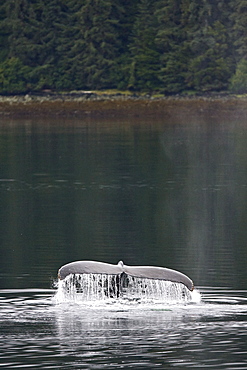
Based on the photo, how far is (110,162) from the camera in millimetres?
61344

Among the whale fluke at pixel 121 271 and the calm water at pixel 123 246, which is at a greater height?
the whale fluke at pixel 121 271

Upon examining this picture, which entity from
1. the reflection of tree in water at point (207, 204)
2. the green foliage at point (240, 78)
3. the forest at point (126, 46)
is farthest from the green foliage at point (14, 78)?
the reflection of tree in water at point (207, 204)

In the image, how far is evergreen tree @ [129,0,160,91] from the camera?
429 ft

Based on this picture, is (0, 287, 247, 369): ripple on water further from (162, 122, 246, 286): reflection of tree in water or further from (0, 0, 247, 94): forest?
(0, 0, 247, 94): forest

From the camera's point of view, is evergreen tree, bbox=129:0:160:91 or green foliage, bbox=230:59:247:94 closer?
green foliage, bbox=230:59:247:94

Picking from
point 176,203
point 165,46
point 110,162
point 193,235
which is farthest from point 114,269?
point 165,46

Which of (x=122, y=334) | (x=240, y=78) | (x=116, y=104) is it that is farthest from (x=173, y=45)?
(x=122, y=334)

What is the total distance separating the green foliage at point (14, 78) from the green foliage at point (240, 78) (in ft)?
76.5

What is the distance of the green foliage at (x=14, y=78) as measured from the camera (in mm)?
133500

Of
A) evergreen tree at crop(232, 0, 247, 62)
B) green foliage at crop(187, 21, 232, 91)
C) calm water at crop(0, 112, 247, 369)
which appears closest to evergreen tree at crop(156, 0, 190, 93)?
green foliage at crop(187, 21, 232, 91)

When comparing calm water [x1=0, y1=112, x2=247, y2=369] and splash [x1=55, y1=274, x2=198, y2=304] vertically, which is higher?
splash [x1=55, y1=274, x2=198, y2=304]

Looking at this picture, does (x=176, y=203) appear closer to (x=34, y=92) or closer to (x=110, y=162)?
(x=110, y=162)

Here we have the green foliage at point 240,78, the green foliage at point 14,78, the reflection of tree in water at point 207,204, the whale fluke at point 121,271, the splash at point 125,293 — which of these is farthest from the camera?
the green foliage at point 14,78

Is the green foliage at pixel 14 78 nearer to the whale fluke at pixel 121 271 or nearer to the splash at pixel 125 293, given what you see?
the splash at pixel 125 293
